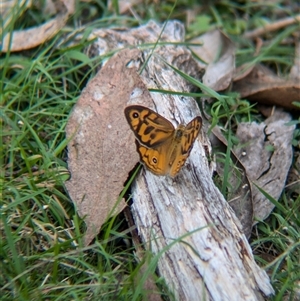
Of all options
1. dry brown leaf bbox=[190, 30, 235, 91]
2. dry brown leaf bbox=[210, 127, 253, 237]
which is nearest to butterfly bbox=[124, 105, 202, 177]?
dry brown leaf bbox=[210, 127, 253, 237]

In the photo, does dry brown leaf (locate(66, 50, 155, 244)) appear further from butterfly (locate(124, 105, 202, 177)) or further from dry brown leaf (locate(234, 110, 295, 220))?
dry brown leaf (locate(234, 110, 295, 220))


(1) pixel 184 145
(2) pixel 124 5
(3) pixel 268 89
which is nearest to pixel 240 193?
(1) pixel 184 145

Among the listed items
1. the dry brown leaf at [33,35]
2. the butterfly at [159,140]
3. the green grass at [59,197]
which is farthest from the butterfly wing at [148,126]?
the dry brown leaf at [33,35]

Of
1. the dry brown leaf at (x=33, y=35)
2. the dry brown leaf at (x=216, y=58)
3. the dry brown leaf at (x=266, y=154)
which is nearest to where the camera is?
the dry brown leaf at (x=266, y=154)

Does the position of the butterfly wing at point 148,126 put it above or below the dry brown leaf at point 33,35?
below

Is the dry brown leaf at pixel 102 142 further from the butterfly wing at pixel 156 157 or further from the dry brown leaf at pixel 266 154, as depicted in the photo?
the dry brown leaf at pixel 266 154

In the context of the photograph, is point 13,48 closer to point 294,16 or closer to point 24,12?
point 24,12
